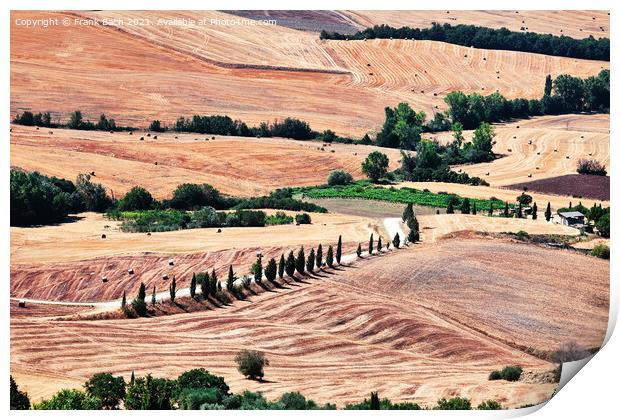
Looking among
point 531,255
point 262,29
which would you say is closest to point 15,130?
point 262,29

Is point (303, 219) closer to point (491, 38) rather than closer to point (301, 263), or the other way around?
point (301, 263)

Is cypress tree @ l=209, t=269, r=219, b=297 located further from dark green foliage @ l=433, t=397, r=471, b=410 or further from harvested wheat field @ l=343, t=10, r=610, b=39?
harvested wheat field @ l=343, t=10, r=610, b=39

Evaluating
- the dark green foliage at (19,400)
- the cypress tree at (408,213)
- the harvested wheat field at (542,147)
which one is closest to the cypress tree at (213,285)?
the dark green foliage at (19,400)

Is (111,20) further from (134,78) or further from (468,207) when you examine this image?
(468,207)

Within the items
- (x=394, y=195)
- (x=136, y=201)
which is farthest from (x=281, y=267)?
(x=394, y=195)

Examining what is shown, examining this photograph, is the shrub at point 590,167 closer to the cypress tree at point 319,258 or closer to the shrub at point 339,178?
the shrub at point 339,178

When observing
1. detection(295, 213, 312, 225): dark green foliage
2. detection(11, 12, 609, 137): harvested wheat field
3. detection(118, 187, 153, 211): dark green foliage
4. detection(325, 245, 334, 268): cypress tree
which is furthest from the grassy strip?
detection(118, 187, 153, 211): dark green foliage
